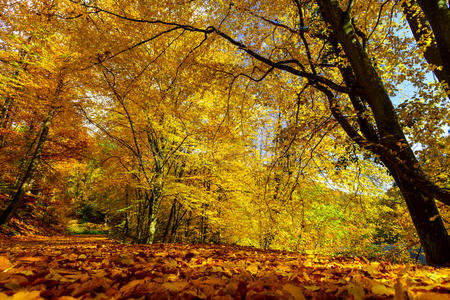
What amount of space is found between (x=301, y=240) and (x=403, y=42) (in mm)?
6842

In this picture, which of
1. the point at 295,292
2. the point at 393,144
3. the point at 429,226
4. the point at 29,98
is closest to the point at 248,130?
the point at 393,144

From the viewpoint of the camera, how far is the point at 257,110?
613 cm

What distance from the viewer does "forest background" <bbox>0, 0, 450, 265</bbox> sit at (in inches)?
113

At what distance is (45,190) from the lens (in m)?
12.4

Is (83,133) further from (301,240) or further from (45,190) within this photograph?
(301,240)

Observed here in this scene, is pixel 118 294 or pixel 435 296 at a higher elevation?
pixel 435 296

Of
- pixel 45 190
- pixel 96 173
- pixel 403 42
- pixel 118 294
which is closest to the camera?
pixel 118 294

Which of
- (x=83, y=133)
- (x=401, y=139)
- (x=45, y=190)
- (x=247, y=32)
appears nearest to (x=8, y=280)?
(x=401, y=139)

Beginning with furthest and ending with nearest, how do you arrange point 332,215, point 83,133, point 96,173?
1. point 96,173
2. point 83,133
3. point 332,215

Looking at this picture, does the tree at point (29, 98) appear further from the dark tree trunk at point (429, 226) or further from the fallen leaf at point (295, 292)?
the dark tree trunk at point (429, 226)

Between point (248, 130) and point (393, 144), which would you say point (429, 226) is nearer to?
point (393, 144)

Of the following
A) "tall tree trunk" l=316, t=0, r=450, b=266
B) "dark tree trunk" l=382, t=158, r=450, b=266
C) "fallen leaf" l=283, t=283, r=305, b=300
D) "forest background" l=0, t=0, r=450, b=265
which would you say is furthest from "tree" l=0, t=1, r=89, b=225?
"dark tree trunk" l=382, t=158, r=450, b=266

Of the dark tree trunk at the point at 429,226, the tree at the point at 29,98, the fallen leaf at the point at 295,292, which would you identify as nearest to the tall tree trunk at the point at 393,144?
the dark tree trunk at the point at 429,226

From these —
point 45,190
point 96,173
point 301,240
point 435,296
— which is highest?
point 96,173
